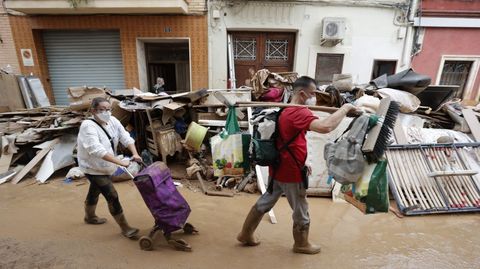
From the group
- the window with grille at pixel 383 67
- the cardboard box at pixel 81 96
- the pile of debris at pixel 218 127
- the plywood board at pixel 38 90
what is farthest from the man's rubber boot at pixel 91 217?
the window with grille at pixel 383 67

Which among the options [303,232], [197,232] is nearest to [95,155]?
[197,232]

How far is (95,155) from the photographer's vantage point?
246 centimetres

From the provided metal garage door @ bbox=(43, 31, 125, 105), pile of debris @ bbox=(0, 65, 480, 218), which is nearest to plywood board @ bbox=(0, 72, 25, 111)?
pile of debris @ bbox=(0, 65, 480, 218)

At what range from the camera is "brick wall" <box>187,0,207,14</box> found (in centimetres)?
725

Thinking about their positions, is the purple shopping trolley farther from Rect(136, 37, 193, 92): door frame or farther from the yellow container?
Rect(136, 37, 193, 92): door frame

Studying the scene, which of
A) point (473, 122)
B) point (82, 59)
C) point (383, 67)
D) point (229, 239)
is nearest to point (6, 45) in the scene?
point (82, 59)

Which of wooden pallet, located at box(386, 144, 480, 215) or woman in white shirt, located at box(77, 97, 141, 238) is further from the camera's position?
wooden pallet, located at box(386, 144, 480, 215)

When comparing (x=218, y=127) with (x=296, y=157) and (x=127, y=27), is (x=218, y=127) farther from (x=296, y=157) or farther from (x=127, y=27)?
(x=127, y=27)

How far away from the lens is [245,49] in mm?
7828

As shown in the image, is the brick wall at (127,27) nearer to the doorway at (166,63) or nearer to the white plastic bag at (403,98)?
the doorway at (166,63)

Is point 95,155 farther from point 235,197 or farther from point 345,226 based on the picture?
point 345,226

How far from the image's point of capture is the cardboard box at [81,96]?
516 cm

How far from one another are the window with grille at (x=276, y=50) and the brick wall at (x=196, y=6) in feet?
7.23

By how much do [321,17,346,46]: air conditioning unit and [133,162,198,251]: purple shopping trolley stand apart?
667 cm
